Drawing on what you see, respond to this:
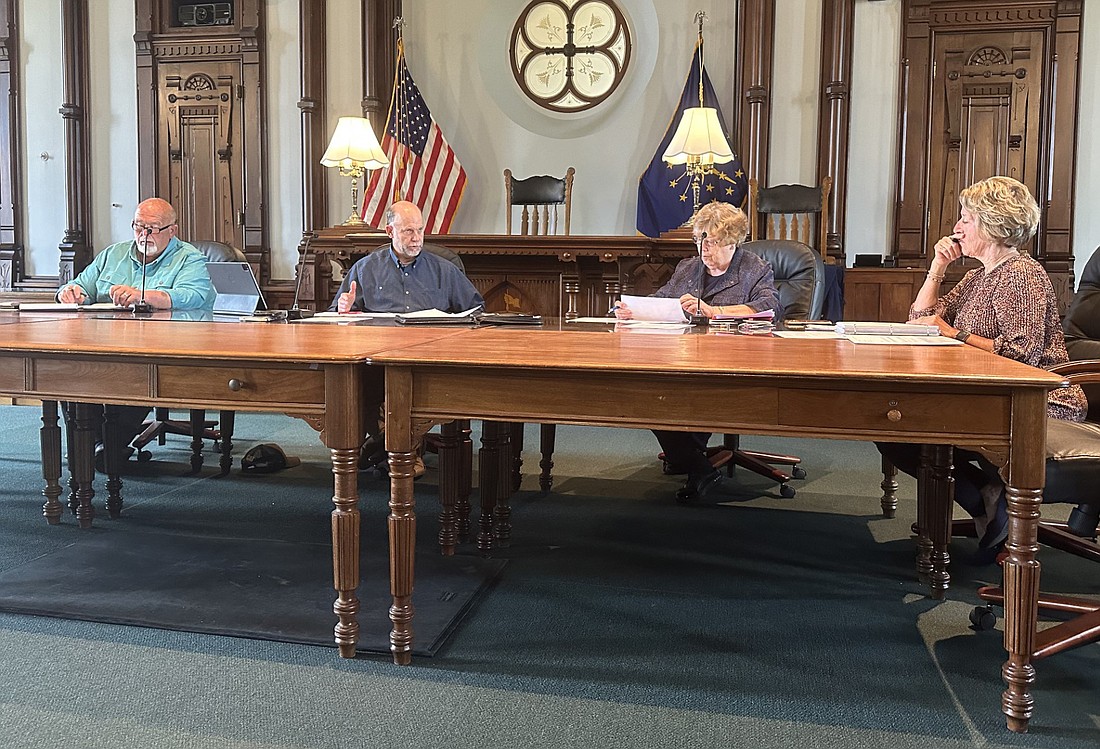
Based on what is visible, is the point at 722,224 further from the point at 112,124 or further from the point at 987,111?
the point at 112,124

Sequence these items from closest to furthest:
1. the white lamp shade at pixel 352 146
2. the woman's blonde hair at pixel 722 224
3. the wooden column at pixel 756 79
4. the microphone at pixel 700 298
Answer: the microphone at pixel 700 298 < the woman's blonde hair at pixel 722 224 < the white lamp shade at pixel 352 146 < the wooden column at pixel 756 79

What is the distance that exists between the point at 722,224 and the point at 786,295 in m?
0.49

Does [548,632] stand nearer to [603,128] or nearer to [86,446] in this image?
[86,446]

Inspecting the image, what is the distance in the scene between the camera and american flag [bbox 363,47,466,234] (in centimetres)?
696

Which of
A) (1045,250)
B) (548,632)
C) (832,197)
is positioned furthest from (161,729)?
(1045,250)

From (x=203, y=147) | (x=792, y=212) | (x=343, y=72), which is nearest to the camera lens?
(x=792, y=212)

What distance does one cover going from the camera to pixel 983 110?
6.46 meters

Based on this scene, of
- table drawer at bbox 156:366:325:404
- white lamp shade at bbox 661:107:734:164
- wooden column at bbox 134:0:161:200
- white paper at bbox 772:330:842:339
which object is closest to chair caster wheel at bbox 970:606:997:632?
white paper at bbox 772:330:842:339

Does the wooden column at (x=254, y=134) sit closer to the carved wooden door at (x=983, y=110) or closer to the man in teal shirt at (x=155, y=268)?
the man in teal shirt at (x=155, y=268)

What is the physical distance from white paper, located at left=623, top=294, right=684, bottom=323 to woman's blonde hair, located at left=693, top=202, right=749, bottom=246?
1.72 feet

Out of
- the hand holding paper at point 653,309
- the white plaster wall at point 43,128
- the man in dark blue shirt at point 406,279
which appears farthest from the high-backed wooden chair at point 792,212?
the white plaster wall at point 43,128

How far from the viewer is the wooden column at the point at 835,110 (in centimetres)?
648

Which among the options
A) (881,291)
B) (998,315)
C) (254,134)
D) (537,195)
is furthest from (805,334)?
(254,134)

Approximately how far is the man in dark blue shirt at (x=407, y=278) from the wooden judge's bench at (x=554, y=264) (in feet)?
4.51
